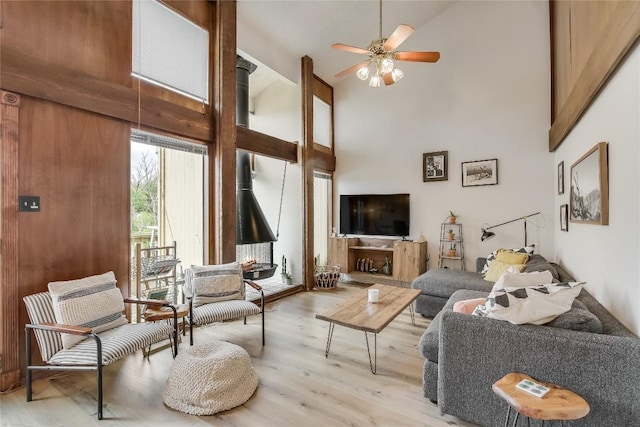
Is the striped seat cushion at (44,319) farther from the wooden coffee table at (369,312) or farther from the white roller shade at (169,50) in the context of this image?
the white roller shade at (169,50)

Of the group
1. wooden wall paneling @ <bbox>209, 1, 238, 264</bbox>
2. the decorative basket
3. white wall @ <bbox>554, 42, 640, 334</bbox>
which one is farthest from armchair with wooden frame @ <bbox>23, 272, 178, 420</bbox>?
white wall @ <bbox>554, 42, 640, 334</bbox>

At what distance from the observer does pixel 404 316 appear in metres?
3.87

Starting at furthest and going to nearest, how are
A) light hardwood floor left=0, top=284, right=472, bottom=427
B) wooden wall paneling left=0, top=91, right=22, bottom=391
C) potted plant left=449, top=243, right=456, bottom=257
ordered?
potted plant left=449, top=243, right=456, bottom=257, wooden wall paneling left=0, top=91, right=22, bottom=391, light hardwood floor left=0, top=284, right=472, bottom=427

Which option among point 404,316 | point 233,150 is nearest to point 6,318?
point 233,150

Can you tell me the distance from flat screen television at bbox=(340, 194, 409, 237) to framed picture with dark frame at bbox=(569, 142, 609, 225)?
2479 millimetres

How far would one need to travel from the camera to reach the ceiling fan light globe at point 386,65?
3.09 metres

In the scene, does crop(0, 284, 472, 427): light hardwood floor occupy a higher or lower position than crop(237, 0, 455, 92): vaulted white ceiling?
lower

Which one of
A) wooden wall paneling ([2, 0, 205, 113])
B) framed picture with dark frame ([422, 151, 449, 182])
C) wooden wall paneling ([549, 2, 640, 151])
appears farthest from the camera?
framed picture with dark frame ([422, 151, 449, 182])

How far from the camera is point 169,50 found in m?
3.32

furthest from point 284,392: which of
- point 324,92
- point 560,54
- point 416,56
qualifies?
point 324,92

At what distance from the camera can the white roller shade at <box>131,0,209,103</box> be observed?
3064 millimetres

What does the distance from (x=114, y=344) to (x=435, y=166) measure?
15.8ft

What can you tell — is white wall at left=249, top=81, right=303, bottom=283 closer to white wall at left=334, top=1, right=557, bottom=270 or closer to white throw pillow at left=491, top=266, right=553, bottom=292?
white wall at left=334, top=1, right=557, bottom=270

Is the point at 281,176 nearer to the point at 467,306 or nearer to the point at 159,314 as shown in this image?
the point at 159,314
